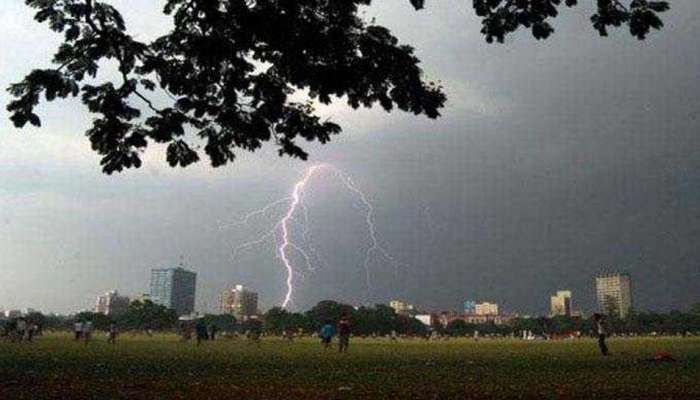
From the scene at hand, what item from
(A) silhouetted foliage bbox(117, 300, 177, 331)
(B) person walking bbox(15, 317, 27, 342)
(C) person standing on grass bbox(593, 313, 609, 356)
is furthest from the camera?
(A) silhouetted foliage bbox(117, 300, 177, 331)

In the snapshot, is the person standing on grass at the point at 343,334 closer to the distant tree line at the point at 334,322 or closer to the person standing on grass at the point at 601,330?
the person standing on grass at the point at 601,330

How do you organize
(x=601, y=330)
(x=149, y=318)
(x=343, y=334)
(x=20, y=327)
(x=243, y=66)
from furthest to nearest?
(x=149, y=318) → (x=20, y=327) → (x=343, y=334) → (x=601, y=330) → (x=243, y=66)

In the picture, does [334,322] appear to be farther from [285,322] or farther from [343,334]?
[343,334]

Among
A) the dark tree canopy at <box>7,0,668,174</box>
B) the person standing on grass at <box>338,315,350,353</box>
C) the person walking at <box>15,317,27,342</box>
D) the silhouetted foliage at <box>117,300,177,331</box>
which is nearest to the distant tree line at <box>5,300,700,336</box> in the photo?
the silhouetted foliage at <box>117,300,177,331</box>

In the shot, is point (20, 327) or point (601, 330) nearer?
point (601, 330)

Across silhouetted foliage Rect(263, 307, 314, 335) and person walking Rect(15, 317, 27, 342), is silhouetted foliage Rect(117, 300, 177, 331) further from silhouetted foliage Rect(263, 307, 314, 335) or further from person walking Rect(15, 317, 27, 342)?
person walking Rect(15, 317, 27, 342)

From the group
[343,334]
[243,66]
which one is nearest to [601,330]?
[343,334]

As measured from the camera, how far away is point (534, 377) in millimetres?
14984

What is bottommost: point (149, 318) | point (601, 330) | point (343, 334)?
point (343, 334)

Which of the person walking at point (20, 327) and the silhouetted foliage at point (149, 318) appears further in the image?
the silhouetted foliage at point (149, 318)

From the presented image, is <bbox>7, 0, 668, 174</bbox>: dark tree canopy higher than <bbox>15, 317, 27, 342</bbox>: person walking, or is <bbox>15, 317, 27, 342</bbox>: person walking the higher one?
<bbox>7, 0, 668, 174</bbox>: dark tree canopy

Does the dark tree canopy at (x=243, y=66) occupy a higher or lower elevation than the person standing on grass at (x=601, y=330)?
higher

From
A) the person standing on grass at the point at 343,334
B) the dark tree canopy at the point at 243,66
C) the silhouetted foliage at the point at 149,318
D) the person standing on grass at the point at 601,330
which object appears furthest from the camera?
the silhouetted foliage at the point at 149,318

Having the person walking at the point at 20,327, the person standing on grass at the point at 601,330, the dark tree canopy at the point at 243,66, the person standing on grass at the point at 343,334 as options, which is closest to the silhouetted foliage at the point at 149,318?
the person walking at the point at 20,327
